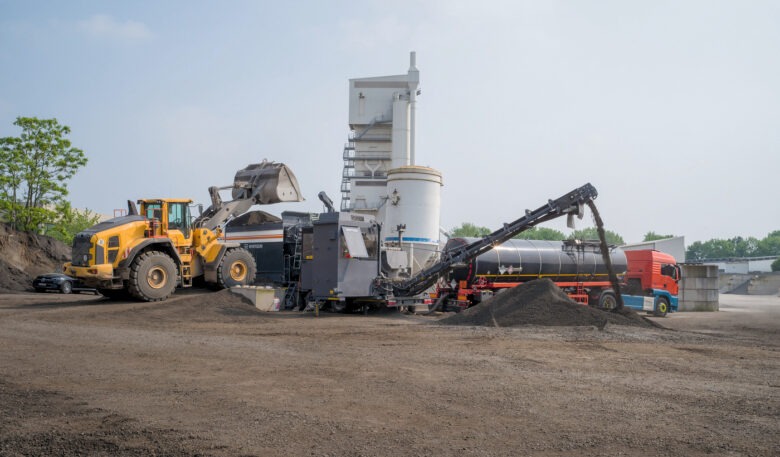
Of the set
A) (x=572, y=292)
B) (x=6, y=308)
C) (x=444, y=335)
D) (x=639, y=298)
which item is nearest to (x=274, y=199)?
(x=6, y=308)

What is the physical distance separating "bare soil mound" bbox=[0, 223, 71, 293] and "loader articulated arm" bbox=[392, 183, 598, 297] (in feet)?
73.6

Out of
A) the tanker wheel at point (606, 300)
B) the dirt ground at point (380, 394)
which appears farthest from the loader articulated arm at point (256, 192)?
the tanker wheel at point (606, 300)

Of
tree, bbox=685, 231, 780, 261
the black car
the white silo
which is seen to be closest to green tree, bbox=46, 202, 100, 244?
the black car

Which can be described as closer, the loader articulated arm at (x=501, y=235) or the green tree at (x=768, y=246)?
the loader articulated arm at (x=501, y=235)

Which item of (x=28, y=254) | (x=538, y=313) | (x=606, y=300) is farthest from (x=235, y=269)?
(x=28, y=254)

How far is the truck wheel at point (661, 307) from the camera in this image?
87.2 feet

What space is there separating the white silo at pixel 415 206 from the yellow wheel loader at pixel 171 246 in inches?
201

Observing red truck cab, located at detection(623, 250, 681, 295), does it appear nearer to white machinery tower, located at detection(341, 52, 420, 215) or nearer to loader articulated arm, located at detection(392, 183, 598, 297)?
loader articulated arm, located at detection(392, 183, 598, 297)

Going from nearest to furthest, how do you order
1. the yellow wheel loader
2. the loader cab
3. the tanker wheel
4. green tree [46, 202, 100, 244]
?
Result: the yellow wheel loader, the loader cab, the tanker wheel, green tree [46, 202, 100, 244]

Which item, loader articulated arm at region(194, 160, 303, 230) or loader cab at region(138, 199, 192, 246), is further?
loader articulated arm at region(194, 160, 303, 230)

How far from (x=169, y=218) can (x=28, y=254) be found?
2177cm

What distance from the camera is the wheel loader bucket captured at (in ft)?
72.2

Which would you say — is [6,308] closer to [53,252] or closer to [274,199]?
[274,199]

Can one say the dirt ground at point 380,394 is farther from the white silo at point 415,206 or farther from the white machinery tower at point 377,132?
the white machinery tower at point 377,132
